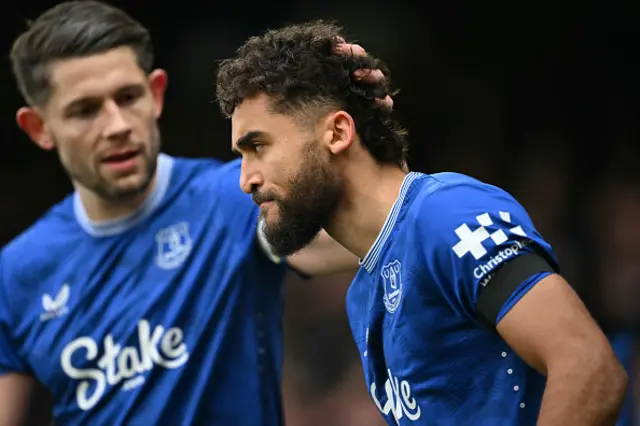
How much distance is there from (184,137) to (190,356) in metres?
3.55

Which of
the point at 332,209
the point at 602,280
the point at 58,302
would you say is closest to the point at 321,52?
the point at 332,209

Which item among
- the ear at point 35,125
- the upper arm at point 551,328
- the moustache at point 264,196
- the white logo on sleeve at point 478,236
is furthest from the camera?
the ear at point 35,125

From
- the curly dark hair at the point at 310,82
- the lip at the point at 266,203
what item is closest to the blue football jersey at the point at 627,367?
the curly dark hair at the point at 310,82

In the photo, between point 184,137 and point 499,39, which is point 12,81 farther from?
point 499,39

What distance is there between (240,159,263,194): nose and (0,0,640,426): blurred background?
284 cm

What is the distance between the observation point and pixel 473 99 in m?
5.78

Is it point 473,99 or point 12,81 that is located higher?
point 473,99

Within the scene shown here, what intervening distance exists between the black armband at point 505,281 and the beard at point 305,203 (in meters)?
0.49

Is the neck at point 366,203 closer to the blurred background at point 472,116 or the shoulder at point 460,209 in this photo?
the shoulder at point 460,209

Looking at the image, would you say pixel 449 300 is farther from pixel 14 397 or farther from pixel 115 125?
pixel 14 397

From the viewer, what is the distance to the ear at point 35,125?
325 centimetres

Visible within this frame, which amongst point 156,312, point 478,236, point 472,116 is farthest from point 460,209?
point 472,116

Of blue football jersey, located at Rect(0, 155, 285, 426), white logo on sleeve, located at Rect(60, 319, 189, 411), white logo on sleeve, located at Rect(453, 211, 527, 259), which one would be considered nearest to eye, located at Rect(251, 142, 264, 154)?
white logo on sleeve, located at Rect(453, 211, 527, 259)

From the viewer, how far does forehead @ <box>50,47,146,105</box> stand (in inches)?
120
